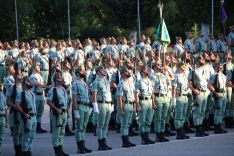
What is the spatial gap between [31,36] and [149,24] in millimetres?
7014

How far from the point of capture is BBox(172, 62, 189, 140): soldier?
24594mm

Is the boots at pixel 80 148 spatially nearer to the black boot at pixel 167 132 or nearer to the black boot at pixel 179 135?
the black boot at pixel 179 135

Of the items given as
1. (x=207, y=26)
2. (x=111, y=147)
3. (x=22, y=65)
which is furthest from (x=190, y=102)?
(x=207, y=26)

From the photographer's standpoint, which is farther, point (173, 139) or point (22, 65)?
point (22, 65)

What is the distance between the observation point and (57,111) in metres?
21.4

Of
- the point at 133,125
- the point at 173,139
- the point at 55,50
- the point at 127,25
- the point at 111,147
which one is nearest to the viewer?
the point at 111,147

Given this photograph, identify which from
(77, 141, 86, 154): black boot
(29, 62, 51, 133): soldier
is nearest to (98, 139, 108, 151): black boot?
(77, 141, 86, 154): black boot

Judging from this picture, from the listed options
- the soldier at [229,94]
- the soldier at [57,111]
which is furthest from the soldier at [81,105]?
the soldier at [229,94]

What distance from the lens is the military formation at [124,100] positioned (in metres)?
21.7

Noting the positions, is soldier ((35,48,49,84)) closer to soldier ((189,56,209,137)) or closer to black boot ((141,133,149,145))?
soldier ((189,56,209,137))

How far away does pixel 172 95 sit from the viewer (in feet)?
80.7

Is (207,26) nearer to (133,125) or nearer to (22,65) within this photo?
(22,65)

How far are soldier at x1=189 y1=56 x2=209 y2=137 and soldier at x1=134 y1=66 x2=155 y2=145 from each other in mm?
1935

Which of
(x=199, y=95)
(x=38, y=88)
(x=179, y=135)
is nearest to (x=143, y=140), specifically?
(x=179, y=135)
